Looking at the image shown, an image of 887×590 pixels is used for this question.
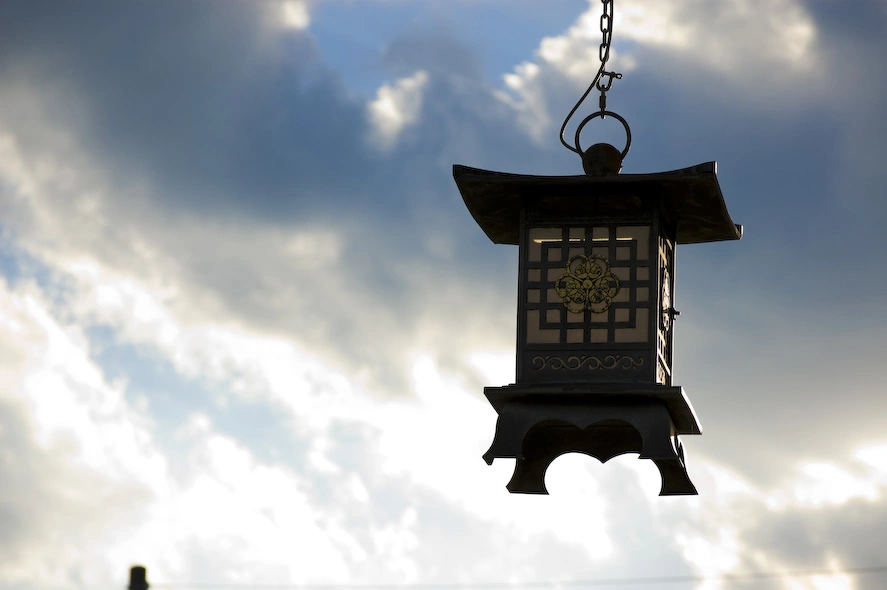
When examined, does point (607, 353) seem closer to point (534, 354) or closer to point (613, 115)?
point (534, 354)

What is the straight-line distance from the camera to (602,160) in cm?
1894

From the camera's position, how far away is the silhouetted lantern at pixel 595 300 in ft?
60.3

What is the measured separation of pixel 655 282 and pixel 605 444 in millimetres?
1948

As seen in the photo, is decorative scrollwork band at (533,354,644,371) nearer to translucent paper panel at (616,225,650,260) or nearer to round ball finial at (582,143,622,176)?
translucent paper panel at (616,225,650,260)

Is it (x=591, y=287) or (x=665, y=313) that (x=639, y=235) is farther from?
(x=665, y=313)

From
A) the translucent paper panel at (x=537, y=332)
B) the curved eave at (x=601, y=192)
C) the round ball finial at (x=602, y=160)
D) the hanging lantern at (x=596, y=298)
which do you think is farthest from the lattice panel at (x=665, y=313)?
the translucent paper panel at (x=537, y=332)

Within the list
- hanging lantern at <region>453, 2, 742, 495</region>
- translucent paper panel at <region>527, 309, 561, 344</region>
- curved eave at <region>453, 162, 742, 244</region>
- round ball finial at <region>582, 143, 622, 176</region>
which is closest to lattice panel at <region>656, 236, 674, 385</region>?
hanging lantern at <region>453, 2, 742, 495</region>

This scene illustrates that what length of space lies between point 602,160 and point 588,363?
5.54 feet

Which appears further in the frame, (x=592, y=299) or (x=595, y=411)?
(x=592, y=299)

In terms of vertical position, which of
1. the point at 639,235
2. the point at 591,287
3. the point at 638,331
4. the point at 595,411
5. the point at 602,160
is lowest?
the point at 595,411

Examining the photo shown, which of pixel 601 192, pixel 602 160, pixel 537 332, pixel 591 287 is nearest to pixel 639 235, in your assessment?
pixel 601 192

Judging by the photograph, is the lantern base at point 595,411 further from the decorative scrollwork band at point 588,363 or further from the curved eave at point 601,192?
the curved eave at point 601,192

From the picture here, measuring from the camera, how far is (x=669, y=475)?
1953 cm

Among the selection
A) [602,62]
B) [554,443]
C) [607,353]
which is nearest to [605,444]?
[554,443]
